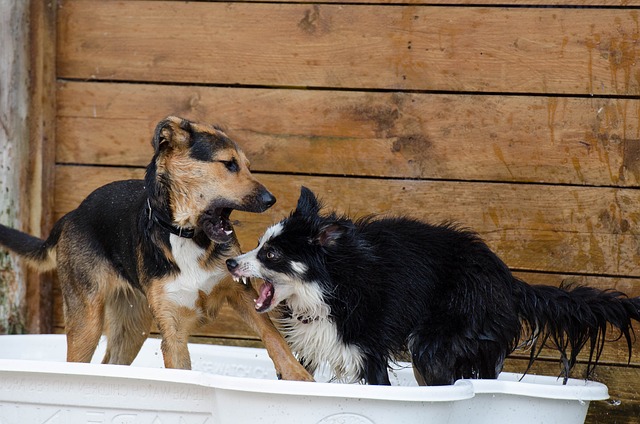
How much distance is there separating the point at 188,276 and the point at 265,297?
11.5 inches

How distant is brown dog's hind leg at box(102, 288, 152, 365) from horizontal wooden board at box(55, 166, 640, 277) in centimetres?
65

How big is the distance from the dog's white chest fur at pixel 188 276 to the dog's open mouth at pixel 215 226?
0.30 feet

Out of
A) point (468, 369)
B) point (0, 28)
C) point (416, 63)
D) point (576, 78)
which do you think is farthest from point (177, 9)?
point (468, 369)

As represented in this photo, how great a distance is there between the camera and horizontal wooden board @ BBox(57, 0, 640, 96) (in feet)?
13.1

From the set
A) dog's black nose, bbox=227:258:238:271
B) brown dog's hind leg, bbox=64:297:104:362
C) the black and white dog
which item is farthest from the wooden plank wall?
dog's black nose, bbox=227:258:238:271

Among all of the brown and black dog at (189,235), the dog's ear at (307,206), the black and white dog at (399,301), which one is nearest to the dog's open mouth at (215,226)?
the brown and black dog at (189,235)

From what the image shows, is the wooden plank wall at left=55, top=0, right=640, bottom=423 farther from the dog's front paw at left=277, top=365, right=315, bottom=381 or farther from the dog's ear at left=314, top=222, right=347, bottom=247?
the dog's front paw at left=277, top=365, right=315, bottom=381

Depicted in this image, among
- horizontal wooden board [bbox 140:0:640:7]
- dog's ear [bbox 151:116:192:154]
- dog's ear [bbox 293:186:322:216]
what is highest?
horizontal wooden board [bbox 140:0:640:7]

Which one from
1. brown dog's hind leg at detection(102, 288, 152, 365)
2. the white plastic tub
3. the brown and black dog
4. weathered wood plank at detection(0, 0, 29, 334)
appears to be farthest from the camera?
weathered wood plank at detection(0, 0, 29, 334)

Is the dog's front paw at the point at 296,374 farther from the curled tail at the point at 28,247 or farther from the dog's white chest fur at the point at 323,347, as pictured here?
the curled tail at the point at 28,247

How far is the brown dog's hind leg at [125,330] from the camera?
153 inches

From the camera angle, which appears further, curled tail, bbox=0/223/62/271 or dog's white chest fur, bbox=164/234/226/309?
curled tail, bbox=0/223/62/271

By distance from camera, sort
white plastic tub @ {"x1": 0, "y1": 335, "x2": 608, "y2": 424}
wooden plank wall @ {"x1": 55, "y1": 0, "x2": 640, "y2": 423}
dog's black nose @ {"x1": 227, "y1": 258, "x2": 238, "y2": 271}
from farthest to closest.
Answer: wooden plank wall @ {"x1": 55, "y1": 0, "x2": 640, "y2": 423}, dog's black nose @ {"x1": 227, "y1": 258, "x2": 238, "y2": 271}, white plastic tub @ {"x1": 0, "y1": 335, "x2": 608, "y2": 424}

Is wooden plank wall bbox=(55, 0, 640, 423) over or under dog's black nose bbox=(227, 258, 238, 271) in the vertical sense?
over
